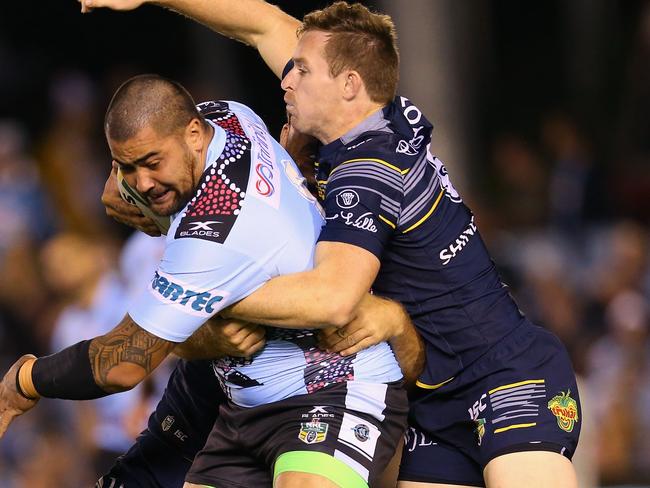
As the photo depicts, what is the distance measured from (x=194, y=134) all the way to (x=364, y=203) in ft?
2.01

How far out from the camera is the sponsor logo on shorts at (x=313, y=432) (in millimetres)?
4441

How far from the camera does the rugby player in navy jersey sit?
4504 mm

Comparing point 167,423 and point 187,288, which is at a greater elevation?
point 187,288

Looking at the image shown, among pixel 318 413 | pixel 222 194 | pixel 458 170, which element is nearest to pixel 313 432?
pixel 318 413

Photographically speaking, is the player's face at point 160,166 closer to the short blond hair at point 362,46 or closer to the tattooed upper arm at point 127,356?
the tattooed upper arm at point 127,356

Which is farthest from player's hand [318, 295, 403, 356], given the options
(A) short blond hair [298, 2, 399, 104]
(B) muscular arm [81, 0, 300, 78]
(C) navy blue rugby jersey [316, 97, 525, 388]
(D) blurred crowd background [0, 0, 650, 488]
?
(D) blurred crowd background [0, 0, 650, 488]

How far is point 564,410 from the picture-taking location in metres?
4.70

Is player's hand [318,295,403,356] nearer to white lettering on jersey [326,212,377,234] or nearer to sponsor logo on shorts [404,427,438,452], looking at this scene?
white lettering on jersey [326,212,377,234]

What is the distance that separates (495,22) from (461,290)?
9.88m

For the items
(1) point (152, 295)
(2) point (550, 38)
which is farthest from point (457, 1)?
(1) point (152, 295)

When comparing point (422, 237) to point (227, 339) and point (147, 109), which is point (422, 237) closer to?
point (227, 339)

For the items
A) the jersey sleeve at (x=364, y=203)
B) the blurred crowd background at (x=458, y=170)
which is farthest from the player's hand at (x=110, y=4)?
the blurred crowd background at (x=458, y=170)

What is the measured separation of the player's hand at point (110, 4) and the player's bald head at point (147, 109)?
0.71 meters

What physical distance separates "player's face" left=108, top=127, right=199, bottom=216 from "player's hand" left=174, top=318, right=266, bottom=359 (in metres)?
0.44
